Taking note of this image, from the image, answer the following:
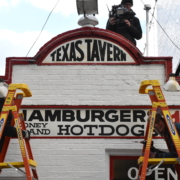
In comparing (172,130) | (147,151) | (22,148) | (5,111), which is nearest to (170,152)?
(172,130)

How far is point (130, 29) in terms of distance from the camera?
9805 mm

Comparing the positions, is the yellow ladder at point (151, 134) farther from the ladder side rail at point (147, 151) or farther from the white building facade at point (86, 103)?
the white building facade at point (86, 103)

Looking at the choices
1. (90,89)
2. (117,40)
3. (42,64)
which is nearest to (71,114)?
(90,89)

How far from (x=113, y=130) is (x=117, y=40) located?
1.94m

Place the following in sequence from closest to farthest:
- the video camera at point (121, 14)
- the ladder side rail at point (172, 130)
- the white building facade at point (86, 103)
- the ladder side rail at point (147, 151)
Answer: the ladder side rail at point (147, 151)
the ladder side rail at point (172, 130)
the white building facade at point (86, 103)
the video camera at point (121, 14)

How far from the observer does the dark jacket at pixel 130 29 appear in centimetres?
983

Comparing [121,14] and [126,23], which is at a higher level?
[121,14]

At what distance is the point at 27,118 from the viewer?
8.69 metres

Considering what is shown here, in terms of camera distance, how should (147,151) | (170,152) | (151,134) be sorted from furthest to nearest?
(170,152) → (151,134) → (147,151)

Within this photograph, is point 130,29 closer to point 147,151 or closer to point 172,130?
point 172,130

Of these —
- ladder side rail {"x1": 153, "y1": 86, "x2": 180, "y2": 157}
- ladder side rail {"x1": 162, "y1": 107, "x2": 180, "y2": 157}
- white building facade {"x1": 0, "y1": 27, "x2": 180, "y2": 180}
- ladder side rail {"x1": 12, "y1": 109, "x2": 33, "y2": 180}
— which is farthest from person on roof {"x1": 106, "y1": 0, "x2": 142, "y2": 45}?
ladder side rail {"x1": 12, "y1": 109, "x2": 33, "y2": 180}

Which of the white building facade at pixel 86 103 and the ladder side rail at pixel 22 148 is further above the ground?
the white building facade at pixel 86 103

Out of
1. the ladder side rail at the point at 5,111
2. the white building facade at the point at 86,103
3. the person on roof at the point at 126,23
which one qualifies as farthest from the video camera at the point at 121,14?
the ladder side rail at the point at 5,111

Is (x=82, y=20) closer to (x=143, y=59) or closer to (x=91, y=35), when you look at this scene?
(x=91, y=35)
